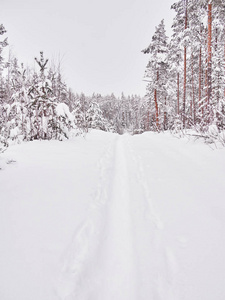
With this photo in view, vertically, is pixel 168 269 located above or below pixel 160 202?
below

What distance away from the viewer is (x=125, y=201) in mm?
3211

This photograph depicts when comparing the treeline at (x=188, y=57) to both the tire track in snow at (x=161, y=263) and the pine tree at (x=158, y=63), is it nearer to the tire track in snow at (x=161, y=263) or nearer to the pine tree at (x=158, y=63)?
the pine tree at (x=158, y=63)

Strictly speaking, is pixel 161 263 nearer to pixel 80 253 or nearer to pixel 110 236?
pixel 110 236

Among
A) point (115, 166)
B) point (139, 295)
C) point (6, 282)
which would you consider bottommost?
point (139, 295)

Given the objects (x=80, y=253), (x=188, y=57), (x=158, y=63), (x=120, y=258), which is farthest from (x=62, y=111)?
(x=188, y=57)

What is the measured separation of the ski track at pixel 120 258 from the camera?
1.54m

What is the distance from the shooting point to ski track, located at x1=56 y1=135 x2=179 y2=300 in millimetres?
1537

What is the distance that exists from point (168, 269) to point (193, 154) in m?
4.49

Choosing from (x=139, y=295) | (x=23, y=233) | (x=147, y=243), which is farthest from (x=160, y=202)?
(x=23, y=233)

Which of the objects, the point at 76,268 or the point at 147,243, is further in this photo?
the point at 147,243

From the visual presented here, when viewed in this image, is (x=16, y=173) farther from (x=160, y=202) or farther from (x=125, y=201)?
(x=160, y=202)

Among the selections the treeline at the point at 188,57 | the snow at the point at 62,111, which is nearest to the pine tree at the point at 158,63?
the treeline at the point at 188,57

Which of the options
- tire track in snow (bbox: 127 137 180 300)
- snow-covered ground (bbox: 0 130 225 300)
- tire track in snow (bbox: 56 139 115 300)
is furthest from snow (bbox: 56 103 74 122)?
tire track in snow (bbox: 127 137 180 300)

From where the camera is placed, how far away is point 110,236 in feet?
7.51
